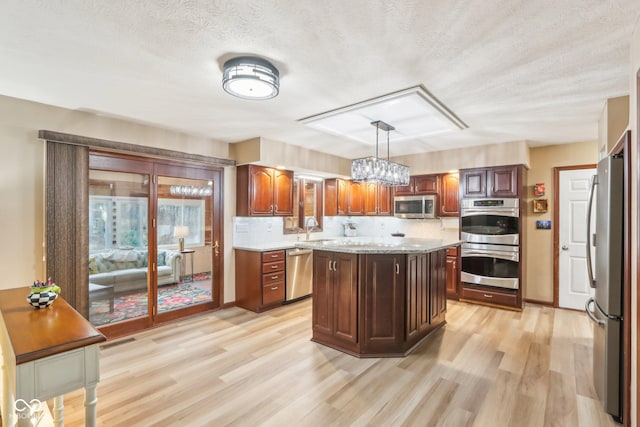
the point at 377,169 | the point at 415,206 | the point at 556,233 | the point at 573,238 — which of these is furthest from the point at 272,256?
the point at 573,238

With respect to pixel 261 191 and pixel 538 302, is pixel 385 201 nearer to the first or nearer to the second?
pixel 261 191

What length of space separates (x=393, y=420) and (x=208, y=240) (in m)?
3.35

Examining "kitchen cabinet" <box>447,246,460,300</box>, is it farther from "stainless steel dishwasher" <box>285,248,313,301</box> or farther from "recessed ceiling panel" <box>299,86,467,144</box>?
"stainless steel dishwasher" <box>285,248,313,301</box>

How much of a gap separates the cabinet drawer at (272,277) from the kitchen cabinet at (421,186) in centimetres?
266

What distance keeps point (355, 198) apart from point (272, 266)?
2496 millimetres

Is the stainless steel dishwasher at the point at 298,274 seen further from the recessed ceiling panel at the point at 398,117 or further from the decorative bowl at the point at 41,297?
the decorative bowl at the point at 41,297

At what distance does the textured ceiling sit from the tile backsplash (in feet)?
6.99

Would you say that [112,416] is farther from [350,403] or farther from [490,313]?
[490,313]

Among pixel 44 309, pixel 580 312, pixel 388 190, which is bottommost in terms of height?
pixel 580 312

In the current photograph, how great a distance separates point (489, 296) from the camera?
4.77 metres

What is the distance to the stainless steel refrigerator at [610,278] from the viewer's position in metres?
2.05

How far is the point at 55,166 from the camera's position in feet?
10.2

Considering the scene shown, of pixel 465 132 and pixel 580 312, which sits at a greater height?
pixel 465 132

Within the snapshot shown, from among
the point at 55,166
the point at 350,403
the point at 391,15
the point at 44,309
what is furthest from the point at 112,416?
the point at 391,15
